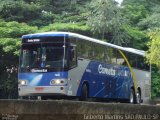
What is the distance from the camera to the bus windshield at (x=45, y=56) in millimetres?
17656

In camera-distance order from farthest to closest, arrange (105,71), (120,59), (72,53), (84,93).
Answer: (120,59) < (105,71) < (84,93) < (72,53)

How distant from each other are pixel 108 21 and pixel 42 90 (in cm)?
1622

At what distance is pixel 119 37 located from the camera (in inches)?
1323

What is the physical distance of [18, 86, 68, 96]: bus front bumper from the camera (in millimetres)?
17828

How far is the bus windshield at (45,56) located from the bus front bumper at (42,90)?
88 centimetres

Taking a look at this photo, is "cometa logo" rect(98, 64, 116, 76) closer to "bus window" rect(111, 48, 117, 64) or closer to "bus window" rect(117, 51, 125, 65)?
"bus window" rect(111, 48, 117, 64)

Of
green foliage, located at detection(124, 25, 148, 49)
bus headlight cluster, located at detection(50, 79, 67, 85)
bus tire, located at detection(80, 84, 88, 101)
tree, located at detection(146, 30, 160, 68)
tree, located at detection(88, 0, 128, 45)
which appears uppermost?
tree, located at detection(88, 0, 128, 45)

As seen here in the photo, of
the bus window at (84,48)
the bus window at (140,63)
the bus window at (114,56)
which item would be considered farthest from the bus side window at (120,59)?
the bus window at (84,48)

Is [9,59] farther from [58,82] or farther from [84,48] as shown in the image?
[58,82]

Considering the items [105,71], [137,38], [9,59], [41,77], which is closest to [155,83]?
[137,38]

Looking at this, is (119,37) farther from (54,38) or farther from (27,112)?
(27,112)

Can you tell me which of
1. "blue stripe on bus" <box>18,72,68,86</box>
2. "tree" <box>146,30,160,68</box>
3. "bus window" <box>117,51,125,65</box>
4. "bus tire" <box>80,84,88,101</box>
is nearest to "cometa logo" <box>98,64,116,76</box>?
"bus window" <box>117,51,125,65</box>

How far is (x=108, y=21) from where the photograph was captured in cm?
3338

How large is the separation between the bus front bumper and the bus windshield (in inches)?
34.8
